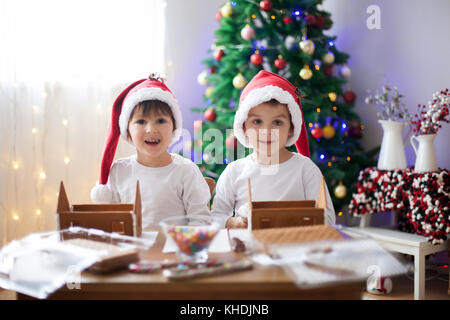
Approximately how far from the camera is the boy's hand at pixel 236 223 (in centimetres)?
141

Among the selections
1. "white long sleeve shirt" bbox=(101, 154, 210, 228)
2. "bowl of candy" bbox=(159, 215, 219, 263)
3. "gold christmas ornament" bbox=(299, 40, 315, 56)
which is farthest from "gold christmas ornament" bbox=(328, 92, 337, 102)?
"bowl of candy" bbox=(159, 215, 219, 263)

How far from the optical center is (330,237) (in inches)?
39.7

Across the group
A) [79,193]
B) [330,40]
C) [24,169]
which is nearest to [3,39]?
[24,169]

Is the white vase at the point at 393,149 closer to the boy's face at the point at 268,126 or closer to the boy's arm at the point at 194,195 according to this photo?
the boy's face at the point at 268,126

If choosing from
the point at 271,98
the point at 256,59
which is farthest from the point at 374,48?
the point at 271,98

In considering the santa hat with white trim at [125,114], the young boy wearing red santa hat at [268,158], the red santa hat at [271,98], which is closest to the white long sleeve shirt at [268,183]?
the young boy wearing red santa hat at [268,158]

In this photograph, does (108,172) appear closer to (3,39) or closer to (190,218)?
(190,218)

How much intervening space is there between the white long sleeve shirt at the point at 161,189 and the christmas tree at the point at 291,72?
3.47 feet

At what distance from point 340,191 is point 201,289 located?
2072 millimetres

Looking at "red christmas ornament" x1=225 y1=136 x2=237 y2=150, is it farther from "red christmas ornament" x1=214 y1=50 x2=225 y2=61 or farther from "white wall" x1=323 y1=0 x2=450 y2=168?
"white wall" x1=323 y1=0 x2=450 y2=168

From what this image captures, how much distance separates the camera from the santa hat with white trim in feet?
5.19

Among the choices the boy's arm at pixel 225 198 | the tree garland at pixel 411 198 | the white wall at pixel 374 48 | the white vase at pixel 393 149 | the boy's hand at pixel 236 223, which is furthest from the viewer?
the white wall at pixel 374 48

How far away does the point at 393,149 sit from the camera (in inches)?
103
